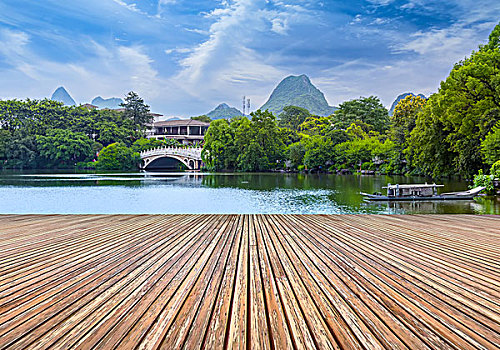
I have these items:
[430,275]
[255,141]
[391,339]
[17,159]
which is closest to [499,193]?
[430,275]

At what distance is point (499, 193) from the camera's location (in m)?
17.1

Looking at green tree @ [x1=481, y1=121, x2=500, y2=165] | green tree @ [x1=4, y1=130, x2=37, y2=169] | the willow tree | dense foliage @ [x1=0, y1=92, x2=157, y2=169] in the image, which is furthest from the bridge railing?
green tree @ [x1=481, y1=121, x2=500, y2=165]

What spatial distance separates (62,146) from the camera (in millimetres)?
50406

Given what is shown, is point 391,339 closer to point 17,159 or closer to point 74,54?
point 17,159

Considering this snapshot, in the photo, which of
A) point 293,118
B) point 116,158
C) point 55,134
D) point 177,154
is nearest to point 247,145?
point 177,154

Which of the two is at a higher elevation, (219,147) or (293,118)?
(293,118)

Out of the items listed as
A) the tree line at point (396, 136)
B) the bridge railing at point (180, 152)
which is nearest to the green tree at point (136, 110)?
the bridge railing at point (180, 152)

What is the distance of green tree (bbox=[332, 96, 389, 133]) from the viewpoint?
55.2 meters

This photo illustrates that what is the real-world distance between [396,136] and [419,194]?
2237 cm

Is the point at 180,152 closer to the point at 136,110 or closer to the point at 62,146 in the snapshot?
the point at 62,146

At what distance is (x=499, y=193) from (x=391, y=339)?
19787 millimetres

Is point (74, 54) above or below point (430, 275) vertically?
above

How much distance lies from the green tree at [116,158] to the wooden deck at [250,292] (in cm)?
5093

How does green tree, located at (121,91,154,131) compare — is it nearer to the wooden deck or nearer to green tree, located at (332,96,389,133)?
green tree, located at (332,96,389,133)
